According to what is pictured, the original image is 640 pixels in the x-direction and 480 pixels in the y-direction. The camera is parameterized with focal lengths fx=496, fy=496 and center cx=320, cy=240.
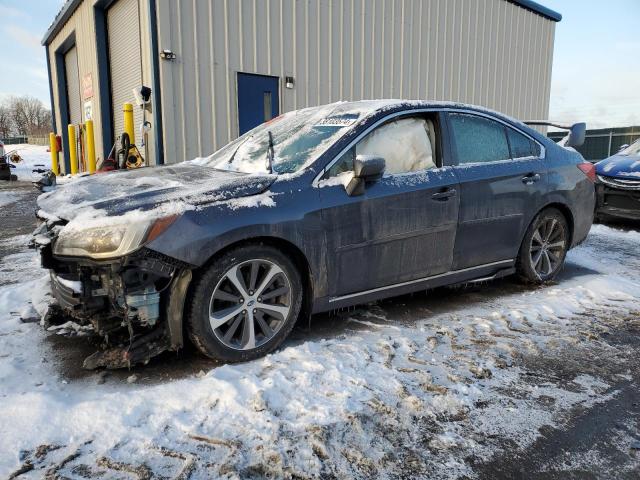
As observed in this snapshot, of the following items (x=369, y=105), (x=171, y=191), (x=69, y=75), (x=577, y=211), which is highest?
(x=69, y=75)

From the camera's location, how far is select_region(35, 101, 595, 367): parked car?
2.69 meters

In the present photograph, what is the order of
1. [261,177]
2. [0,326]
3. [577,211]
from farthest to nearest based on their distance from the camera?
[577,211]
[0,326]
[261,177]

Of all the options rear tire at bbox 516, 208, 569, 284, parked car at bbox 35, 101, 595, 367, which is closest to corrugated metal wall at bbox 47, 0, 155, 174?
parked car at bbox 35, 101, 595, 367

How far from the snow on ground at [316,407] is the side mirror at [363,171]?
1000 millimetres

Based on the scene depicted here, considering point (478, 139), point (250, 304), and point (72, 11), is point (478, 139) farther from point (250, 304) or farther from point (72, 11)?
point (72, 11)

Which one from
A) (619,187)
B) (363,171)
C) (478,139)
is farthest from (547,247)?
(619,187)

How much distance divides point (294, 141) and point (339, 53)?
302 inches

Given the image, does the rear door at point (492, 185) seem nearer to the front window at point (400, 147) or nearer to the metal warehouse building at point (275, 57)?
the front window at point (400, 147)

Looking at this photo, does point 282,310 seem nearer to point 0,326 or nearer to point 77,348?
point 77,348

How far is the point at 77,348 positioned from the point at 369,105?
263 centimetres

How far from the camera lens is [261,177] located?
123 inches

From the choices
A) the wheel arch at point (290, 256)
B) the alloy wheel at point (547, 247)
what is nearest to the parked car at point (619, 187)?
the alloy wheel at point (547, 247)

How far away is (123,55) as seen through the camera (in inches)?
416

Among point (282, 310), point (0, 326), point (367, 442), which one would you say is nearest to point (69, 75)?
point (0, 326)
